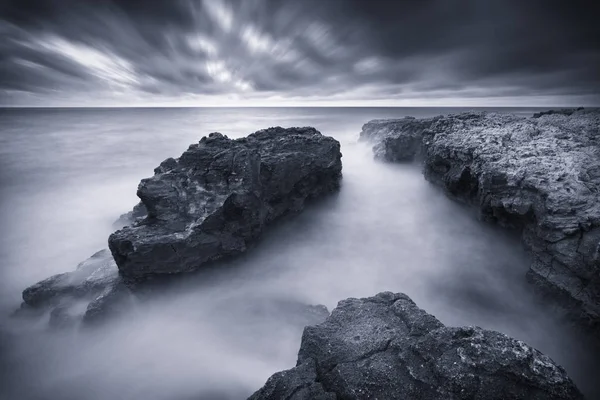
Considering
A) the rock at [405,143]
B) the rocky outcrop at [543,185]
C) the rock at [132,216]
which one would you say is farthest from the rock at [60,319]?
the rock at [405,143]

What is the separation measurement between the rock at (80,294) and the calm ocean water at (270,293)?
53 centimetres

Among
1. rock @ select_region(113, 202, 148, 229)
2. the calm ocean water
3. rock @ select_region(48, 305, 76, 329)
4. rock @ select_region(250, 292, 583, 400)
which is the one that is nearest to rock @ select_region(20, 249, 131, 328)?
rock @ select_region(48, 305, 76, 329)

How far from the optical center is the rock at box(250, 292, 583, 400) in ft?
11.5

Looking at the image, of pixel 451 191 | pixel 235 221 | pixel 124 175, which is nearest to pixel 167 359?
pixel 235 221

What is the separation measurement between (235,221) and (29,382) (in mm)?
6971

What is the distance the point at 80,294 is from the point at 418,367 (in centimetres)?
1042

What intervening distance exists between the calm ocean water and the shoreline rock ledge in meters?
0.77

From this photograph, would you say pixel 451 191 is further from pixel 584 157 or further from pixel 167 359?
pixel 167 359

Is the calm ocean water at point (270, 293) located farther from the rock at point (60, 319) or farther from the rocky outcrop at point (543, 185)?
the rocky outcrop at point (543, 185)

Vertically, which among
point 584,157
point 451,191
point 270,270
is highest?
point 584,157

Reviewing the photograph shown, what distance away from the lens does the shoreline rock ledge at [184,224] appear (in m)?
8.29

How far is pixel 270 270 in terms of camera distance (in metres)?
10.1

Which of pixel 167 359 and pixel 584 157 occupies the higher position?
pixel 584 157

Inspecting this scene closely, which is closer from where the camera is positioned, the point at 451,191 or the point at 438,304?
the point at 438,304
